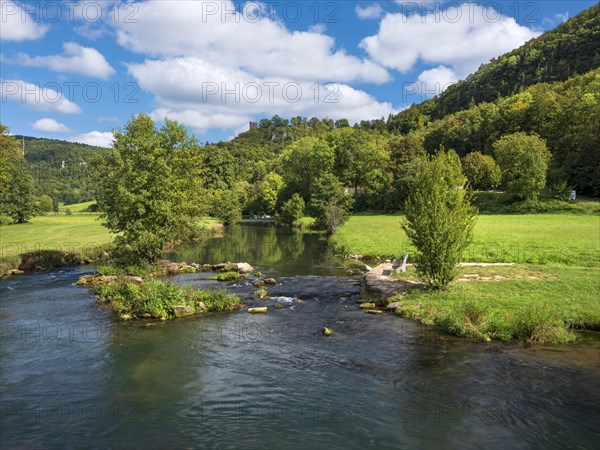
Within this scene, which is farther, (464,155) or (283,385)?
(464,155)

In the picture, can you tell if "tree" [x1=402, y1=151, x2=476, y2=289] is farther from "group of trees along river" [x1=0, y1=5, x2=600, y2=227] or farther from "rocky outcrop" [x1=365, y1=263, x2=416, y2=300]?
"group of trees along river" [x1=0, y1=5, x2=600, y2=227]

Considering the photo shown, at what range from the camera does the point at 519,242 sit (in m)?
36.8

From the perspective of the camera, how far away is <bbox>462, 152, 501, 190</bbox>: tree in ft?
284

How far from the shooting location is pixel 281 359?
15.8 metres

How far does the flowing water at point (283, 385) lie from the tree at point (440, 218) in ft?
13.8

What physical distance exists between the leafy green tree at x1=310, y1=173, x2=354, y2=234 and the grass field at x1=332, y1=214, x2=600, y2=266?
10.2 m

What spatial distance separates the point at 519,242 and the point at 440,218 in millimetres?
19440

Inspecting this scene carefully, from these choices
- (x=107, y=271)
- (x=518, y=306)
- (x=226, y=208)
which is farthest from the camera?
(x=226, y=208)

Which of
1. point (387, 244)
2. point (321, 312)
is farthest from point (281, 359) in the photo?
point (387, 244)

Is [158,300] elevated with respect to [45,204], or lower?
lower

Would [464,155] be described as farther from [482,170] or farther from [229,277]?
[229,277]

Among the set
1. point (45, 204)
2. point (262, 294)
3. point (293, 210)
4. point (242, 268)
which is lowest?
point (262, 294)

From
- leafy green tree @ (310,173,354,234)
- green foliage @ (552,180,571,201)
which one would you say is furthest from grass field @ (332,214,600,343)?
green foliage @ (552,180,571,201)

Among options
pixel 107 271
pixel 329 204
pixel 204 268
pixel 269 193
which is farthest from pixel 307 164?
pixel 107 271
